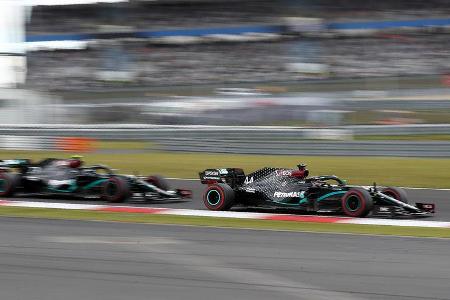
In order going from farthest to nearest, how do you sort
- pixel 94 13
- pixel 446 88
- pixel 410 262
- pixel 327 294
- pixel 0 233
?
pixel 94 13
pixel 446 88
pixel 0 233
pixel 410 262
pixel 327 294

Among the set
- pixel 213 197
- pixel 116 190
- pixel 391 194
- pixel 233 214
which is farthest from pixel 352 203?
pixel 116 190

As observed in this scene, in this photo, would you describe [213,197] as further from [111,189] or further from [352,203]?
[352,203]

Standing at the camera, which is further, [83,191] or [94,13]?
[94,13]

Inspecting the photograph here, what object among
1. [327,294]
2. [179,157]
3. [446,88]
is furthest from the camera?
[446,88]

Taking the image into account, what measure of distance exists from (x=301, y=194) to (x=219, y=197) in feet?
3.83

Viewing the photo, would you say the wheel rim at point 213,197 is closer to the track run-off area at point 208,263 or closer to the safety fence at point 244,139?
the track run-off area at point 208,263

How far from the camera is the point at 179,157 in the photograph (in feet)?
69.8

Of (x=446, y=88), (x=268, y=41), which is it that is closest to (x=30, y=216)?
(x=446, y=88)

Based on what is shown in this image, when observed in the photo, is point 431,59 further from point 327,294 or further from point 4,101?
point 327,294

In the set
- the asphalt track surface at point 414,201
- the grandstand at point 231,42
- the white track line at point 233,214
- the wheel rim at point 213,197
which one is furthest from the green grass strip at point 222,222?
the grandstand at point 231,42

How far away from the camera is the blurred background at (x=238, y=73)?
2333cm

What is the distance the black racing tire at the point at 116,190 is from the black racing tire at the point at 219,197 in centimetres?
152

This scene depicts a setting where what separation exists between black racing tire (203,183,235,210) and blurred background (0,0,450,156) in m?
8.27

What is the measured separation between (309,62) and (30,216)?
2479 cm
